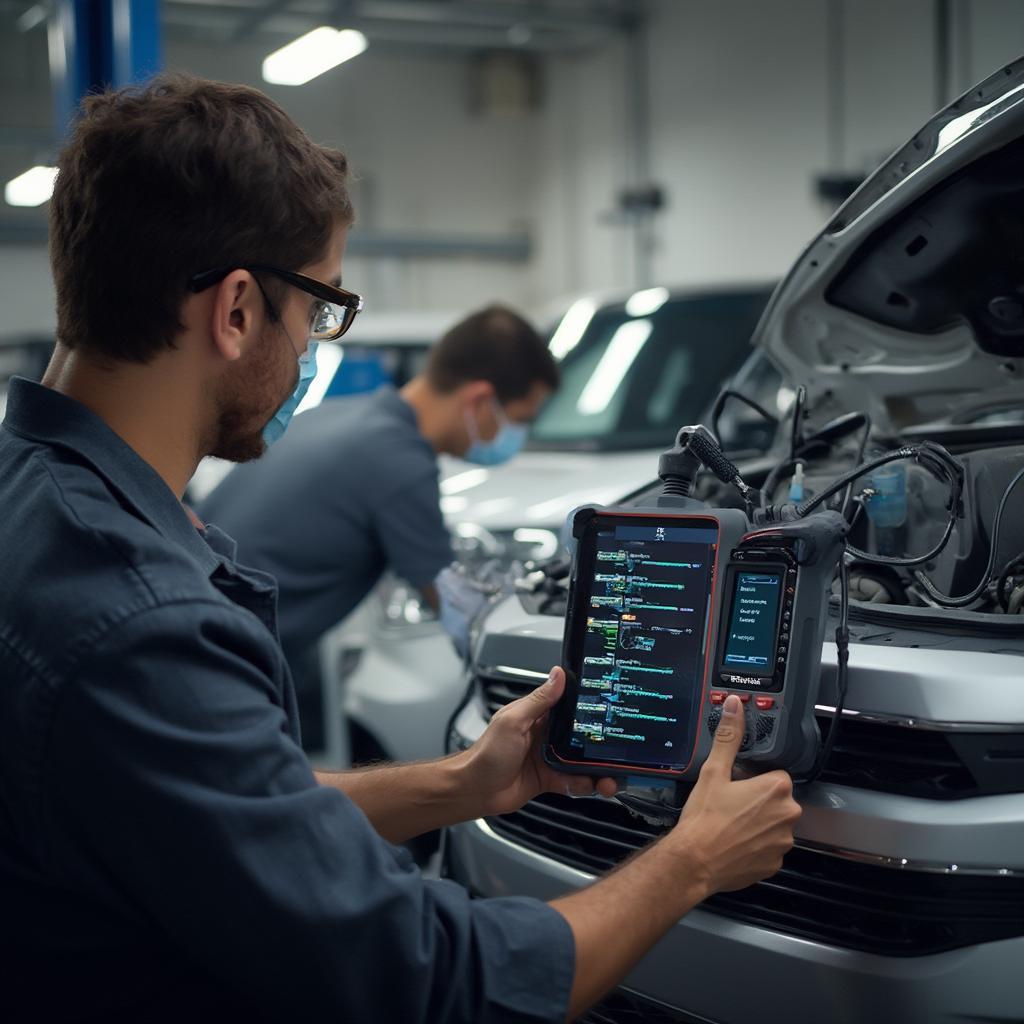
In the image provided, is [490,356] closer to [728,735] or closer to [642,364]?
[642,364]

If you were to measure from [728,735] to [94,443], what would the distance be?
2.54 ft

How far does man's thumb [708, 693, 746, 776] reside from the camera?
4.91 feet

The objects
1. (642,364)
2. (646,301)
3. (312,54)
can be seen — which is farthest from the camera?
(312,54)

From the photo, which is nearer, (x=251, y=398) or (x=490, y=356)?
(x=251, y=398)

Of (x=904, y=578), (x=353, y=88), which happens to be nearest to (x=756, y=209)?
(x=353, y=88)

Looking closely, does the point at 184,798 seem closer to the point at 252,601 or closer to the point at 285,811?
the point at 285,811

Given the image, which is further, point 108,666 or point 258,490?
point 258,490

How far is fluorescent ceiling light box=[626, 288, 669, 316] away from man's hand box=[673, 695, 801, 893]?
339 centimetres

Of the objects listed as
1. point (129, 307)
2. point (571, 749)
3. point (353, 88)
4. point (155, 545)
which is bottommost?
point (571, 749)

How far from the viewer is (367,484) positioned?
10.5ft

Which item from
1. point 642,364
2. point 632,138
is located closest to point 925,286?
point 642,364

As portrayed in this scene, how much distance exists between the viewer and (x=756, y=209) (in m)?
10.5

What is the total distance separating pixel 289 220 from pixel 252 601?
44 centimetres

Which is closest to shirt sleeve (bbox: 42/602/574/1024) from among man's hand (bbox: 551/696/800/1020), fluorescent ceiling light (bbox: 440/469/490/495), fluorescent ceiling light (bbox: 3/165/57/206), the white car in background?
man's hand (bbox: 551/696/800/1020)
